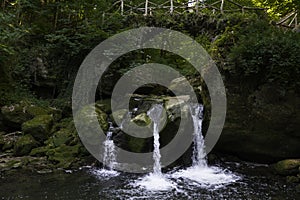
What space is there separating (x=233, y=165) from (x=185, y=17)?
6.13m

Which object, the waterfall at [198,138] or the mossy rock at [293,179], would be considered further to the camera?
the waterfall at [198,138]

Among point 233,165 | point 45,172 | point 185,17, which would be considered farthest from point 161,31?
point 45,172

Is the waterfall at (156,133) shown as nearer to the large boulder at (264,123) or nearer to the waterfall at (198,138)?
the waterfall at (198,138)

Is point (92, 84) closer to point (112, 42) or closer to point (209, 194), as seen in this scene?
point (112, 42)

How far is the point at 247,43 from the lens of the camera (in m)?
7.97

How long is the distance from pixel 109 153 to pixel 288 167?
187 inches

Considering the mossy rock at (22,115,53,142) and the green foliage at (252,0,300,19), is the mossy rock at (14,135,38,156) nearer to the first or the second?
the mossy rock at (22,115,53,142)

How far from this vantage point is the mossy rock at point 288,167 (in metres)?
7.27

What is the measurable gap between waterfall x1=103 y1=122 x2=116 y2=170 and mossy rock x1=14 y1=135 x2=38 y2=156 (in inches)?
85.9

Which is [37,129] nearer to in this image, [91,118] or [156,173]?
[91,118]

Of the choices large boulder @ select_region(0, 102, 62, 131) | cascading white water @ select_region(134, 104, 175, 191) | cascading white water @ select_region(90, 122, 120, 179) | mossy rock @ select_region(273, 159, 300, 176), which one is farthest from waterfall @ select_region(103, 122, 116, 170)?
mossy rock @ select_region(273, 159, 300, 176)

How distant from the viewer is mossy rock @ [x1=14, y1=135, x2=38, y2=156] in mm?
8750

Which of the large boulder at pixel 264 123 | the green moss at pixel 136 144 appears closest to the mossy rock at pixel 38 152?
the green moss at pixel 136 144

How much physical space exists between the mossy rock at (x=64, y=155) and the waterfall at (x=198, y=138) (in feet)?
11.2
